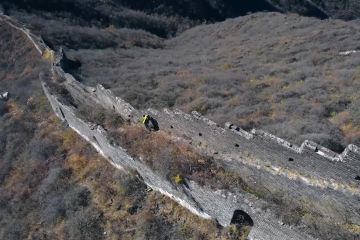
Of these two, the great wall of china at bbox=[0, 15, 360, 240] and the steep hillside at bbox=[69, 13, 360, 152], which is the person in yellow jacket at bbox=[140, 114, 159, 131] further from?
the steep hillside at bbox=[69, 13, 360, 152]

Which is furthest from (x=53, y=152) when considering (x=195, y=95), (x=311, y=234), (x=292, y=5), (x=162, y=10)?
(x=292, y=5)

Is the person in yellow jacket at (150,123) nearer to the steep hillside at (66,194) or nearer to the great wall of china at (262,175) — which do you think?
the great wall of china at (262,175)

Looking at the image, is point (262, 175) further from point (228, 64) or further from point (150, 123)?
point (228, 64)

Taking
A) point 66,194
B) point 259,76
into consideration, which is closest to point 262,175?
point 66,194

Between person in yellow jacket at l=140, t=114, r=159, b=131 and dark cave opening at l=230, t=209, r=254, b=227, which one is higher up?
dark cave opening at l=230, t=209, r=254, b=227

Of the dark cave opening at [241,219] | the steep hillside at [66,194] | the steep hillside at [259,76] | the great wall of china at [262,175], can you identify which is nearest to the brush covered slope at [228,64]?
the steep hillside at [259,76]

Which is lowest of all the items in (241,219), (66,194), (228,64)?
(66,194)

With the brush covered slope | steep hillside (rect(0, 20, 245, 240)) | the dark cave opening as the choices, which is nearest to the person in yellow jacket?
steep hillside (rect(0, 20, 245, 240))

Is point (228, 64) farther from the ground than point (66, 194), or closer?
farther from the ground

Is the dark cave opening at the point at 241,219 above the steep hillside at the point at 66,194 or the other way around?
above
